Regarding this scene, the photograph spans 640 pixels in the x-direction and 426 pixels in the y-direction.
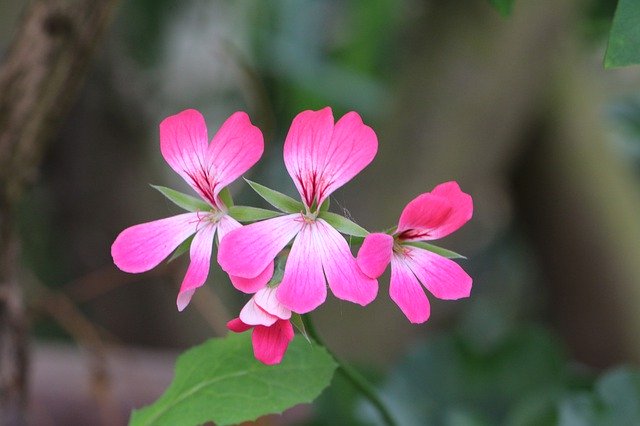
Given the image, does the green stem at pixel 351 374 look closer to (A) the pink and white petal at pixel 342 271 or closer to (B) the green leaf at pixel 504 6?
(A) the pink and white petal at pixel 342 271

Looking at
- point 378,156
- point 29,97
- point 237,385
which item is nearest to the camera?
point 237,385

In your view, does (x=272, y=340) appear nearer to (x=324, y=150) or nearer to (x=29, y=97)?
(x=324, y=150)

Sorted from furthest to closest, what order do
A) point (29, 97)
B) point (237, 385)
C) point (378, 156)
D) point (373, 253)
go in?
point (378, 156) → point (29, 97) → point (237, 385) → point (373, 253)

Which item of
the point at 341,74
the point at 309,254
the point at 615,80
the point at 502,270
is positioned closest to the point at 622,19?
the point at 309,254

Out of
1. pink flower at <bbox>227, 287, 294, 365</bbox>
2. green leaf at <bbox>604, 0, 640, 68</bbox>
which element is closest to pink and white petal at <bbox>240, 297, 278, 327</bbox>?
pink flower at <bbox>227, 287, 294, 365</bbox>

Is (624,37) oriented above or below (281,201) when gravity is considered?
above

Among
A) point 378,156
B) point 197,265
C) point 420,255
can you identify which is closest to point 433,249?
point 420,255

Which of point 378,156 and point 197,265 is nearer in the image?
point 197,265
